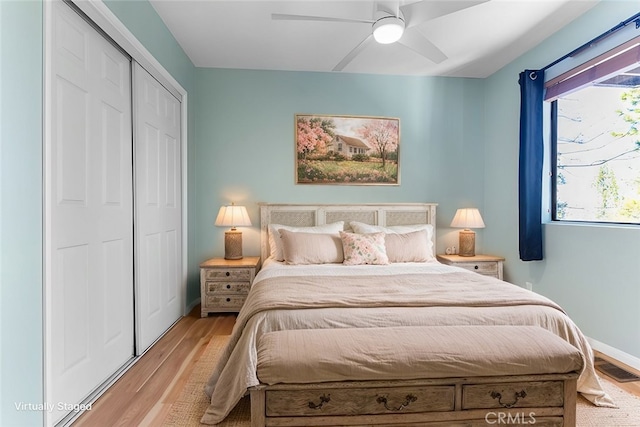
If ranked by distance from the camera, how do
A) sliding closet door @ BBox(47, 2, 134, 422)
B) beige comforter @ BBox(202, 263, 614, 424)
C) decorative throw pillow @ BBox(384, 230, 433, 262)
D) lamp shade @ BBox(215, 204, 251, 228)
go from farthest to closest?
lamp shade @ BBox(215, 204, 251, 228) < decorative throw pillow @ BBox(384, 230, 433, 262) < beige comforter @ BBox(202, 263, 614, 424) < sliding closet door @ BBox(47, 2, 134, 422)

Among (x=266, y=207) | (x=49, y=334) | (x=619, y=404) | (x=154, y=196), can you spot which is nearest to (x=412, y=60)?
(x=266, y=207)

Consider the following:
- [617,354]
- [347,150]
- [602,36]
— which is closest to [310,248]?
[347,150]

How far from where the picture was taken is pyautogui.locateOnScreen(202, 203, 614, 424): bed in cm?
176

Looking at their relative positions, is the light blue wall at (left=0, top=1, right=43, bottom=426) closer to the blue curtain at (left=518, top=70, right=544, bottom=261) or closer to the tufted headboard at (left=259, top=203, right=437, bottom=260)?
the tufted headboard at (left=259, top=203, right=437, bottom=260)

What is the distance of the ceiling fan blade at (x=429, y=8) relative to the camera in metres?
1.92

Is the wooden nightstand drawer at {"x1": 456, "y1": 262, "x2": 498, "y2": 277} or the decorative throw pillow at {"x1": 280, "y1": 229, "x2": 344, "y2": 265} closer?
the decorative throw pillow at {"x1": 280, "y1": 229, "x2": 344, "y2": 265}

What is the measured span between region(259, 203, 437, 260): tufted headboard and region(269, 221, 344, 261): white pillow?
0.14 meters

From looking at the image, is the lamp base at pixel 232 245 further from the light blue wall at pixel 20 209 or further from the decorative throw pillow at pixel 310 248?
the light blue wall at pixel 20 209

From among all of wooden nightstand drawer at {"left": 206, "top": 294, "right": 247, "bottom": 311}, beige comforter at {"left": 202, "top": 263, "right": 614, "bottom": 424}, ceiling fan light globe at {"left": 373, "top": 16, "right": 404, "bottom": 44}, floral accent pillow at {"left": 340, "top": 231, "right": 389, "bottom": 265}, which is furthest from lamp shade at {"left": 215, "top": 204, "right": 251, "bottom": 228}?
ceiling fan light globe at {"left": 373, "top": 16, "right": 404, "bottom": 44}

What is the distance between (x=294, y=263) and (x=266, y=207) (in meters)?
0.94

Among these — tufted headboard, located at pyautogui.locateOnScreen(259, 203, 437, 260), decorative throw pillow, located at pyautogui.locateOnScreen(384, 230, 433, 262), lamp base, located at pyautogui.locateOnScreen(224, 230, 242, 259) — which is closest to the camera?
decorative throw pillow, located at pyautogui.locateOnScreen(384, 230, 433, 262)

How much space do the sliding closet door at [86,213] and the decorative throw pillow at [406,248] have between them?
226 centimetres

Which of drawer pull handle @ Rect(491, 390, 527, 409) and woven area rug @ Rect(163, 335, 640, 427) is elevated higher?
drawer pull handle @ Rect(491, 390, 527, 409)

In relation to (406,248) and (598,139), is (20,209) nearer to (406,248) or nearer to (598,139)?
(406,248)
